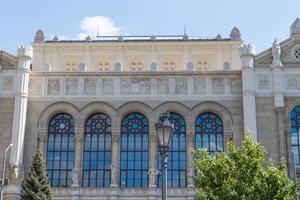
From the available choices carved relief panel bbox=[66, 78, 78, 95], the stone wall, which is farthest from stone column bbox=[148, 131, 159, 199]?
the stone wall

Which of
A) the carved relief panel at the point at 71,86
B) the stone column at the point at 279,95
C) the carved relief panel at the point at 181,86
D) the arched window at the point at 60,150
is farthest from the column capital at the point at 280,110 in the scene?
the arched window at the point at 60,150

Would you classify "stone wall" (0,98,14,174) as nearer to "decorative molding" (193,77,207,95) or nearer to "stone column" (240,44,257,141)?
"decorative molding" (193,77,207,95)

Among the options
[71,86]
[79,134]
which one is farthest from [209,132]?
[71,86]

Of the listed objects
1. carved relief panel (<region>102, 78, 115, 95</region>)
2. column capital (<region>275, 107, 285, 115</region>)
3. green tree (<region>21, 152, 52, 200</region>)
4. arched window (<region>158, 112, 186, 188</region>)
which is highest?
carved relief panel (<region>102, 78, 115, 95</region>)

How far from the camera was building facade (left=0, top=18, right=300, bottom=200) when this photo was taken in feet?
146

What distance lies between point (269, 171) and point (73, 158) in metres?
20.7

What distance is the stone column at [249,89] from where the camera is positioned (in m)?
44.7

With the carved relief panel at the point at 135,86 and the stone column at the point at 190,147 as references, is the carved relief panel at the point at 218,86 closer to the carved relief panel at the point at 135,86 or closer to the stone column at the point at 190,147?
the stone column at the point at 190,147

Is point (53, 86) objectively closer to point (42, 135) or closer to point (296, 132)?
point (42, 135)

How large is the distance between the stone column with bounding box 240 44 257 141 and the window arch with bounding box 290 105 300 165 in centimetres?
341

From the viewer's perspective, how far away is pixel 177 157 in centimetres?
4541

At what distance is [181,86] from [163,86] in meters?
1.55

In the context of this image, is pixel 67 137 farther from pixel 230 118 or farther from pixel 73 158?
pixel 230 118

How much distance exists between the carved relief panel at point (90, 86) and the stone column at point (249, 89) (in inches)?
506
